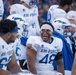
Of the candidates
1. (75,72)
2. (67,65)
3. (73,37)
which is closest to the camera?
(75,72)

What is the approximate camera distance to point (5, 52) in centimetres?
513

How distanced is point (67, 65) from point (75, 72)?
5.46 feet

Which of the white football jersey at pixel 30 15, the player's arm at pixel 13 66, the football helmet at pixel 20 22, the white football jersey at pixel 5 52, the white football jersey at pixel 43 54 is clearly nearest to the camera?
the white football jersey at pixel 5 52

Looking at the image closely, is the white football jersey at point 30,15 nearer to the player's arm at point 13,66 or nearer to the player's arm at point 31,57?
the player's arm at point 31,57

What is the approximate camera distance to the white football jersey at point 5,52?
5.06 metres

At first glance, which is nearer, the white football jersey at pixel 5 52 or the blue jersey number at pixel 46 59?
the white football jersey at pixel 5 52

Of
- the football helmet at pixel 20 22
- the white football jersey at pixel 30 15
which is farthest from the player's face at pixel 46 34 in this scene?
the white football jersey at pixel 30 15

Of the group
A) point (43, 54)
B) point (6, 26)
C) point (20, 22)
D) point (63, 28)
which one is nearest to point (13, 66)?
point (43, 54)

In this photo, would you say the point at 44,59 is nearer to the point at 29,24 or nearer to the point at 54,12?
the point at 29,24

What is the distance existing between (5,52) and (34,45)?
0.73 metres

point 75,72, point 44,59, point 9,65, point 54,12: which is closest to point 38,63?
point 44,59

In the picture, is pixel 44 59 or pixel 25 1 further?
pixel 25 1

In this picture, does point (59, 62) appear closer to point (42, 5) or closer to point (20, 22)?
point (20, 22)

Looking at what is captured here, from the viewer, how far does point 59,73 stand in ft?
19.1
